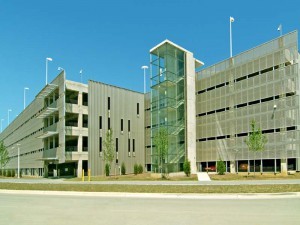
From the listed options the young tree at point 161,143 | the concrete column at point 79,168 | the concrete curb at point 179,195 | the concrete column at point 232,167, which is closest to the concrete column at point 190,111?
the concrete column at point 232,167

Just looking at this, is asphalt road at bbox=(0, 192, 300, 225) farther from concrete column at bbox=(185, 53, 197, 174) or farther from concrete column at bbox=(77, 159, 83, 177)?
concrete column at bbox=(77, 159, 83, 177)

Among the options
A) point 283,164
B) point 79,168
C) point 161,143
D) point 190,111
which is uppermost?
point 190,111

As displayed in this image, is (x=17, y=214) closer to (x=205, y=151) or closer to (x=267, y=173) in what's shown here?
(x=267, y=173)

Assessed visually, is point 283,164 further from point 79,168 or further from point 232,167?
point 79,168

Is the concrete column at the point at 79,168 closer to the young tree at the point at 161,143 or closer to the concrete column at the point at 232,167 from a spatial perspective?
the young tree at the point at 161,143

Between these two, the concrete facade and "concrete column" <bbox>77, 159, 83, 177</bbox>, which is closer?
"concrete column" <bbox>77, 159, 83, 177</bbox>

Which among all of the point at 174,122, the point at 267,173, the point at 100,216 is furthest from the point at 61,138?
the point at 100,216

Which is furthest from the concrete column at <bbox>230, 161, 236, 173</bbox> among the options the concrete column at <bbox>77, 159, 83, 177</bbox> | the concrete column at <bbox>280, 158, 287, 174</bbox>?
the concrete column at <bbox>77, 159, 83, 177</bbox>

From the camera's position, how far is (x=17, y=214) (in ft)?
40.6

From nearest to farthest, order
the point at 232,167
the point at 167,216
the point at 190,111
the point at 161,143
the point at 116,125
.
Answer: the point at 167,216 < the point at 161,143 < the point at 232,167 < the point at 190,111 < the point at 116,125

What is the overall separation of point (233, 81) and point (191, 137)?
1082cm

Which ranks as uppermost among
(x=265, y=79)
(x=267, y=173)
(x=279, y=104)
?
(x=265, y=79)

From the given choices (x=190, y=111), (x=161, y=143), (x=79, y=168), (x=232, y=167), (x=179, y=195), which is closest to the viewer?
(x=179, y=195)

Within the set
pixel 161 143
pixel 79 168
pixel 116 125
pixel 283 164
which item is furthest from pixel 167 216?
pixel 116 125
